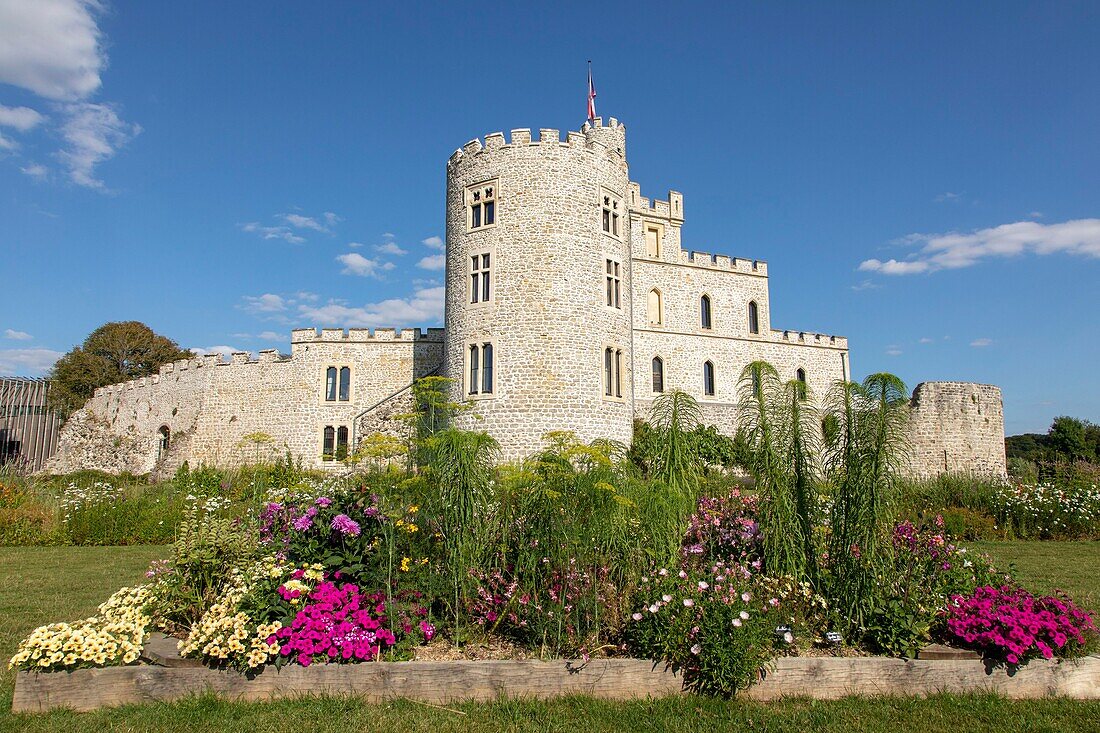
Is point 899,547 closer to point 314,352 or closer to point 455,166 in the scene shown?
point 455,166

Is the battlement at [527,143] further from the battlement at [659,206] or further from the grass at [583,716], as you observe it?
the grass at [583,716]

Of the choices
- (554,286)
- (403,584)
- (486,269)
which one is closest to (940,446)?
(554,286)

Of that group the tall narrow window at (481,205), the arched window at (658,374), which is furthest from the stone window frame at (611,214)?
the arched window at (658,374)

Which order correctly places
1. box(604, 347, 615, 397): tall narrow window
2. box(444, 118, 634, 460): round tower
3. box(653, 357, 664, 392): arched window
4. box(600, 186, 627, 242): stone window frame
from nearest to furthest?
box(444, 118, 634, 460): round tower < box(604, 347, 615, 397): tall narrow window < box(600, 186, 627, 242): stone window frame < box(653, 357, 664, 392): arched window

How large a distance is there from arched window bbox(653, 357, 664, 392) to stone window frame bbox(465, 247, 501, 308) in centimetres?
1153

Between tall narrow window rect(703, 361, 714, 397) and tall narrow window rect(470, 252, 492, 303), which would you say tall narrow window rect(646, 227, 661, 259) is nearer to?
tall narrow window rect(703, 361, 714, 397)

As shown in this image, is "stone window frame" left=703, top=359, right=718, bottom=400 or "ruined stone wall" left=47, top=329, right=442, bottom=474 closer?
"ruined stone wall" left=47, top=329, right=442, bottom=474

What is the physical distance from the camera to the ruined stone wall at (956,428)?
93.9 feet

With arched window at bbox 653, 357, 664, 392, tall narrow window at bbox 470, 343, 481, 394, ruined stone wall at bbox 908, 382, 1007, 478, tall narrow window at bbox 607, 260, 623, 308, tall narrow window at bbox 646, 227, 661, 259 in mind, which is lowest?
ruined stone wall at bbox 908, 382, 1007, 478

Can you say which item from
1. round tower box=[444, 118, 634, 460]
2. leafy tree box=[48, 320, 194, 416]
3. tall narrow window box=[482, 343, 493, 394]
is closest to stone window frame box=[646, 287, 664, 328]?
round tower box=[444, 118, 634, 460]

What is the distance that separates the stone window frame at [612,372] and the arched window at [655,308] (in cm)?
924

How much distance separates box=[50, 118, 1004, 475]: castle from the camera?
20734mm

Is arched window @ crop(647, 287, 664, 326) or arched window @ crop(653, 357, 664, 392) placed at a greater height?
arched window @ crop(647, 287, 664, 326)

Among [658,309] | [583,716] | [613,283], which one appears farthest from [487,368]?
[583,716]
